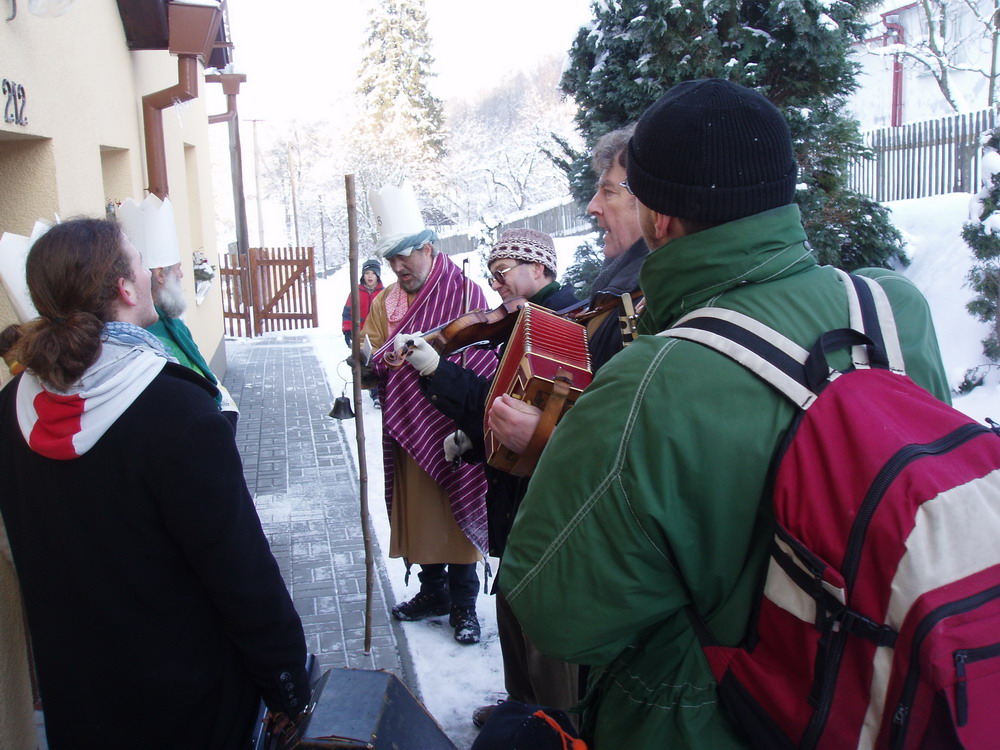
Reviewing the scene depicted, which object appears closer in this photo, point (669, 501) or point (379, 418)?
point (669, 501)

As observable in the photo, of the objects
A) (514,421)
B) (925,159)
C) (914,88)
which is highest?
(914,88)

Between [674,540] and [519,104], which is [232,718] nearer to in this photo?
[674,540]

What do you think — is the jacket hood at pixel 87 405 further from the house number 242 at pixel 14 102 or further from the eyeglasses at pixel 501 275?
the house number 242 at pixel 14 102

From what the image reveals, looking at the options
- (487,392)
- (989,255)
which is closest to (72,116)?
(487,392)

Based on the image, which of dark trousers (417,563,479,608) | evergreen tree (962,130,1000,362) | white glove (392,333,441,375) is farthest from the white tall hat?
evergreen tree (962,130,1000,362)

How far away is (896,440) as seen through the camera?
40.7 inches

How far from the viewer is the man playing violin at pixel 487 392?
282 centimetres

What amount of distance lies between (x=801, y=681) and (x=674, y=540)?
248mm

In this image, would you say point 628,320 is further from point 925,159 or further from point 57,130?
point 925,159

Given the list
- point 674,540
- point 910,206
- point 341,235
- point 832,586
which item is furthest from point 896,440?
point 341,235

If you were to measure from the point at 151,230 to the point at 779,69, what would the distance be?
5.75m

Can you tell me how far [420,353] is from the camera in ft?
9.96

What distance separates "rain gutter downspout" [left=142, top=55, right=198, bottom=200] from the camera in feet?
22.1

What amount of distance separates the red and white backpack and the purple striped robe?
258cm
